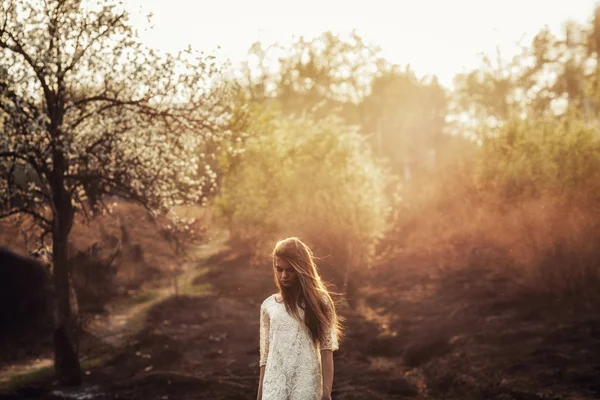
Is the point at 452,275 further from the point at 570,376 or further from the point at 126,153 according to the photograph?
the point at 126,153

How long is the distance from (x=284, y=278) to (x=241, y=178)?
42409mm

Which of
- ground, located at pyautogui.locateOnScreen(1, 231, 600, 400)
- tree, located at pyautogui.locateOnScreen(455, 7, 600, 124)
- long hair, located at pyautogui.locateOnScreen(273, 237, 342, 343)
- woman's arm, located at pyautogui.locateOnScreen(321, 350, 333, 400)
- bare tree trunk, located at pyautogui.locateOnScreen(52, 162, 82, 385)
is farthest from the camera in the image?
tree, located at pyautogui.locateOnScreen(455, 7, 600, 124)

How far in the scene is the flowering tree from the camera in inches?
711

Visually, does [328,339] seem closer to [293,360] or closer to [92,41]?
[293,360]

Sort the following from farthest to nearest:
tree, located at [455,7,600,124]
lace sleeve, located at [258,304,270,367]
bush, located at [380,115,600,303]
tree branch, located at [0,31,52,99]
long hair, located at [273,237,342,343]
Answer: tree, located at [455,7,600,124] → bush, located at [380,115,600,303] → tree branch, located at [0,31,52,99] → lace sleeve, located at [258,304,270,367] → long hair, located at [273,237,342,343]

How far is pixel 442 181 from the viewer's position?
61281mm

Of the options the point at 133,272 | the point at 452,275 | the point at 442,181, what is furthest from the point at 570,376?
the point at 442,181

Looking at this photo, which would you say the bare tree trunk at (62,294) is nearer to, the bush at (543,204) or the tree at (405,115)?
the bush at (543,204)

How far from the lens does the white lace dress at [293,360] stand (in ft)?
21.4

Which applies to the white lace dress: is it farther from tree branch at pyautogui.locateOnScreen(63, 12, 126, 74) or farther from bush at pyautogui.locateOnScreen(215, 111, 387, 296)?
bush at pyautogui.locateOnScreen(215, 111, 387, 296)

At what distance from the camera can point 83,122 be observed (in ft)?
66.3

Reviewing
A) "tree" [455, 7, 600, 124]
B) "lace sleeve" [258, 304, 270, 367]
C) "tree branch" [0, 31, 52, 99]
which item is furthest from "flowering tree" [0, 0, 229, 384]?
"tree" [455, 7, 600, 124]

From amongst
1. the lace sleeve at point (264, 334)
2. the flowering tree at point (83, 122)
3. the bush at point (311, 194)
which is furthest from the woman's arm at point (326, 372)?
the bush at point (311, 194)

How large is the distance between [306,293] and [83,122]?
50.9ft
